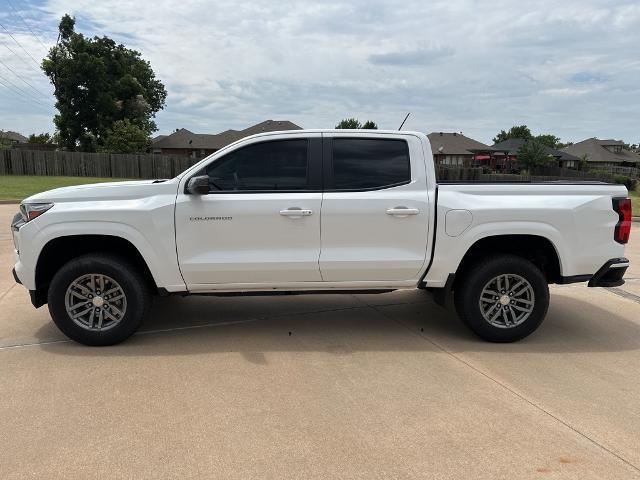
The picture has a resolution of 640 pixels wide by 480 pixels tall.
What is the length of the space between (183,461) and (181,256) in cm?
199

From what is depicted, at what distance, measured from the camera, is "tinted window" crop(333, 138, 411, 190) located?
4574 mm

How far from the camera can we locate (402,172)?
15.2 ft

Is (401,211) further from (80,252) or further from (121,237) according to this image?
(80,252)

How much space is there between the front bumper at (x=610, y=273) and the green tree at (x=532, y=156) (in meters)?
57.5

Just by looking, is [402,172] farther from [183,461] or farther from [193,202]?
[183,461]

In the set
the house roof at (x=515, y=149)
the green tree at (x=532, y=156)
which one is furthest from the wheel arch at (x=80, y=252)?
the house roof at (x=515, y=149)

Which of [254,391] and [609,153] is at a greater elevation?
[609,153]

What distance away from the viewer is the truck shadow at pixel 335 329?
457cm

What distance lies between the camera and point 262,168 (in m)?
4.54

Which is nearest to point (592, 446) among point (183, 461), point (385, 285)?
point (385, 285)

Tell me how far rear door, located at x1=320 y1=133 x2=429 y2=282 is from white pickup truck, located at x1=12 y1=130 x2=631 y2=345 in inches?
0.4

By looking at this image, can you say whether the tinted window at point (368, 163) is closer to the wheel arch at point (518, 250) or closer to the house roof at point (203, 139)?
the wheel arch at point (518, 250)

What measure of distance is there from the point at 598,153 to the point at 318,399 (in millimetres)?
89338

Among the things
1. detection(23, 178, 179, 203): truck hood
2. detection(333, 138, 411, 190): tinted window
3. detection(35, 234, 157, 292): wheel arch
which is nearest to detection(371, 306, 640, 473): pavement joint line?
detection(333, 138, 411, 190): tinted window
